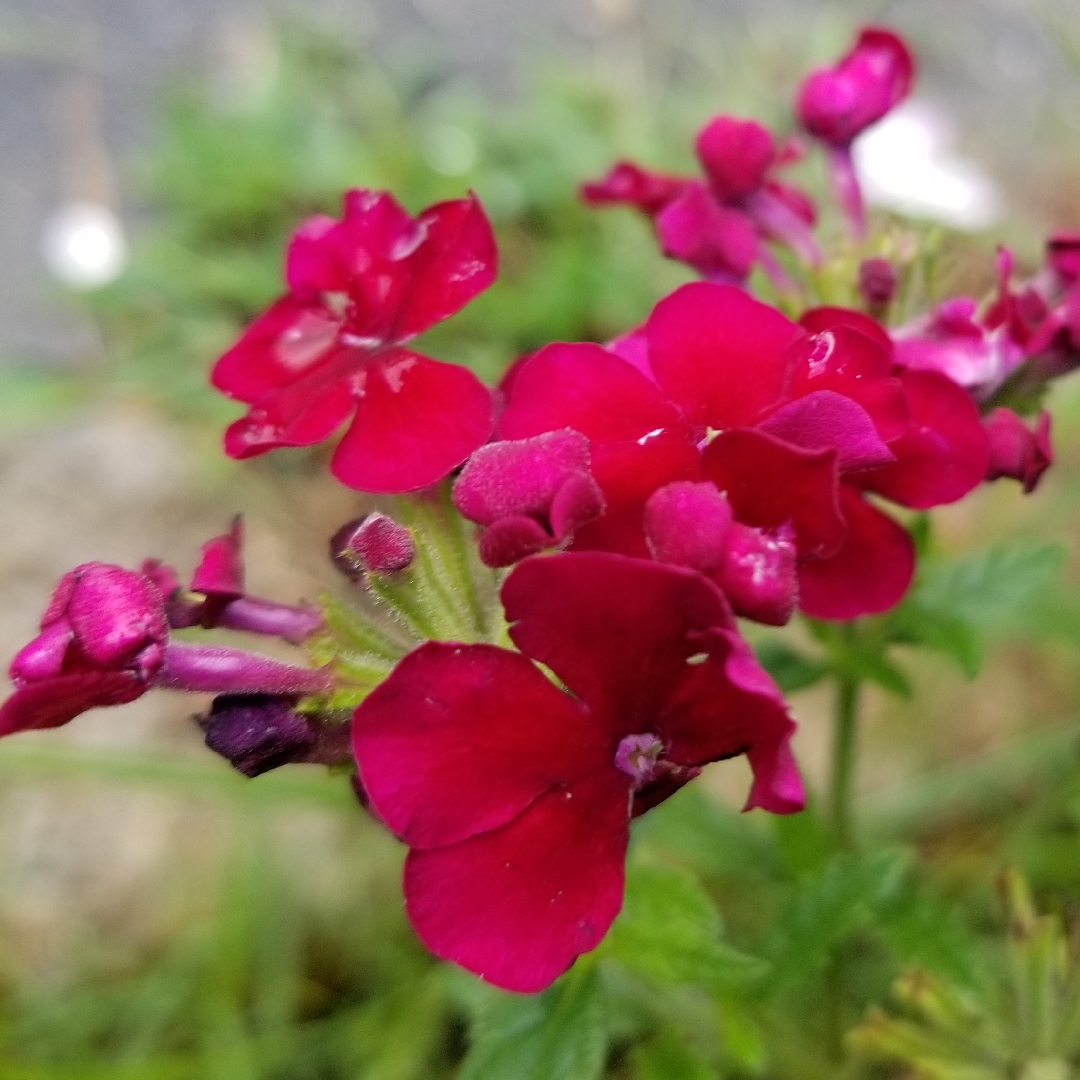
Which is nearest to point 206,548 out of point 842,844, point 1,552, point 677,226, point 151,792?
point 677,226

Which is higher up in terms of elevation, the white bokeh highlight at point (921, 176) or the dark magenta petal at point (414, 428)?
the dark magenta petal at point (414, 428)

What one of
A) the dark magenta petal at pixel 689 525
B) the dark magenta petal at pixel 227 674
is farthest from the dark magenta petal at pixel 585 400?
the dark magenta petal at pixel 227 674

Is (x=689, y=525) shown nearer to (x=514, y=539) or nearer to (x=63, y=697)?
(x=514, y=539)

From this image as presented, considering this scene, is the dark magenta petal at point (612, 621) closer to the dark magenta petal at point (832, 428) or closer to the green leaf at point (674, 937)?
the dark magenta petal at point (832, 428)

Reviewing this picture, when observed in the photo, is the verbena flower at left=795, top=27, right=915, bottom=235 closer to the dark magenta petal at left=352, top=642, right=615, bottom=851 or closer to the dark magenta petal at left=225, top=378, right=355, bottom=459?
the dark magenta petal at left=225, top=378, right=355, bottom=459

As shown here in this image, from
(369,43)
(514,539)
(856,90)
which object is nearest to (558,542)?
(514,539)

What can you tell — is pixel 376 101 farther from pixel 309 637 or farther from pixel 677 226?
pixel 309 637

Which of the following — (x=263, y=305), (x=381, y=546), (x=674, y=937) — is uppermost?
(x=381, y=546)
